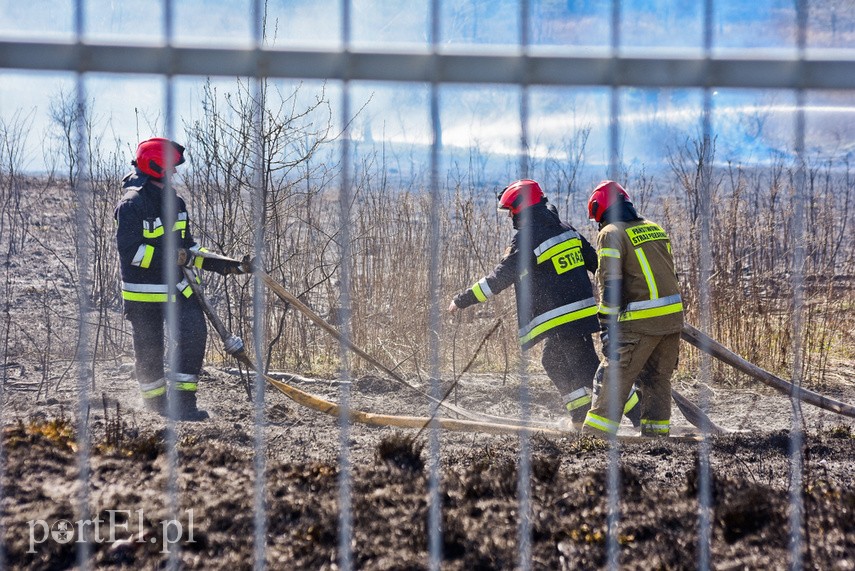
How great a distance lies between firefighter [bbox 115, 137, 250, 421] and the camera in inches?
196

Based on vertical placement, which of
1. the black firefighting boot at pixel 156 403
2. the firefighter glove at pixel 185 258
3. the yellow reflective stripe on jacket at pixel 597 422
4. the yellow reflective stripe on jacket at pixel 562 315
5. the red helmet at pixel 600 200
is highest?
the red helmet at pixel 600 200

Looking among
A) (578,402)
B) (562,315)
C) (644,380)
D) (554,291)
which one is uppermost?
(554,291)

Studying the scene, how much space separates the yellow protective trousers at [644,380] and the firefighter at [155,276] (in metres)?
2.38

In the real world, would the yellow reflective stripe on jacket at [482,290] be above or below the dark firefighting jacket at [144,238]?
below

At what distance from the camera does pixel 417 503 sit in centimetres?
287

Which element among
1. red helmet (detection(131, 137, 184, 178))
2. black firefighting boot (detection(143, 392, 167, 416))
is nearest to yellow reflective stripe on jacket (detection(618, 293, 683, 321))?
red helmet (detection(131, 137, 184, 178))

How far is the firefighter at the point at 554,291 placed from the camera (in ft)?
16.9

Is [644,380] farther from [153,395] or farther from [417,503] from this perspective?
[153,395]

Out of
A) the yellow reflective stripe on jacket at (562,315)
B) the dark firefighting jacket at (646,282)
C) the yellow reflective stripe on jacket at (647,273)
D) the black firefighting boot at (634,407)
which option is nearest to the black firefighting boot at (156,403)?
the yellow reflective stripe on jacket at (562,315)

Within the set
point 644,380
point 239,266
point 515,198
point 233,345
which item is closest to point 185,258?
point 239,266

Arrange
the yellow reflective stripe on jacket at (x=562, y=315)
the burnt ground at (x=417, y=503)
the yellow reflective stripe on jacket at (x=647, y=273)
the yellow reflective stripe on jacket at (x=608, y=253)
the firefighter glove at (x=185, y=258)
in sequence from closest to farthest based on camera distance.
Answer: the burnt ground at (x=417, y=503) → the yellow reflective stripe on jacket at (x=608, y=253) → the yellow reflective stripe on jacket at (x=647, y=273) → the firefighter glove at (x=185, y=258) → the yellow reflective stripe on jacket at (x=562, y=315)

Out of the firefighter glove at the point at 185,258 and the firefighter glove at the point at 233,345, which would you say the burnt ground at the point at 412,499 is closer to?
the firefighter glove at the point at 233,345

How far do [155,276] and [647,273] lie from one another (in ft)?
10.6

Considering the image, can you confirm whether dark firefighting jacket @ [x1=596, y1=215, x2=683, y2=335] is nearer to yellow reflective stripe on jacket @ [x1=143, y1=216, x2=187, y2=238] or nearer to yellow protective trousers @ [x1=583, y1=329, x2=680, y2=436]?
yellow protective trousers @ [x1=583, y1=329, x2=680, y2=436]
